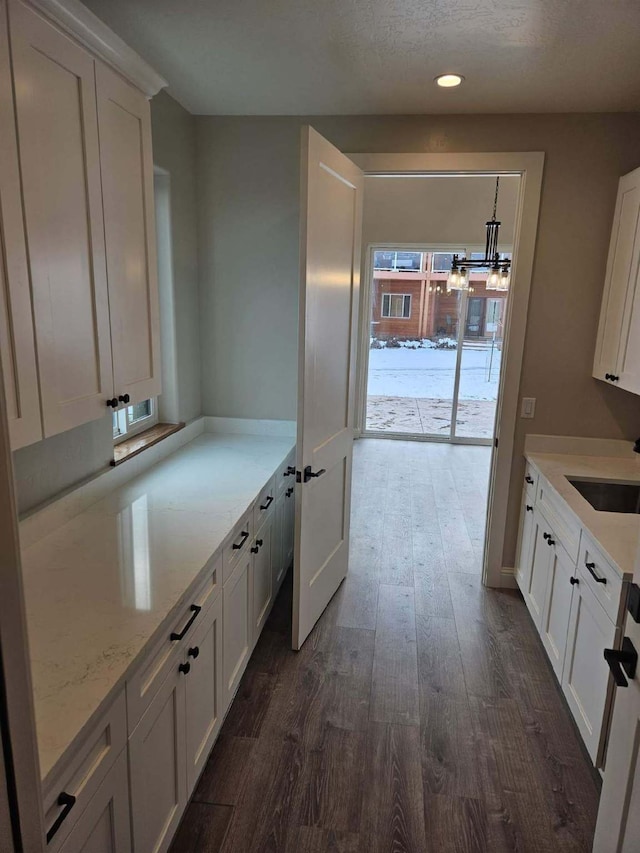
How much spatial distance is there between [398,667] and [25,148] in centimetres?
248

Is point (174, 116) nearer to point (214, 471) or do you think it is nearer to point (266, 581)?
point (214, 471)

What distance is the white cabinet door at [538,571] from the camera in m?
2.70

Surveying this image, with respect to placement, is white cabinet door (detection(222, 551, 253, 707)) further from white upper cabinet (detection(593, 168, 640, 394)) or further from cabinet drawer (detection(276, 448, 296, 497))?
white upper cabinet (detection(593, 168, 640, 394))

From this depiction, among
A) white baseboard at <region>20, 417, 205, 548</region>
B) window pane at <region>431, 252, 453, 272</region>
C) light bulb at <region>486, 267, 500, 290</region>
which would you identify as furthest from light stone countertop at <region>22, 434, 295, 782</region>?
window pane at <region>431, 252, 453, 272</region>

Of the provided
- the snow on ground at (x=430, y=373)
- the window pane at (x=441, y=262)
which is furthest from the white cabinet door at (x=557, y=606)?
the window pane at (x=441, y=262)

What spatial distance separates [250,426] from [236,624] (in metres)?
1.42

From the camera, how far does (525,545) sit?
3.13m

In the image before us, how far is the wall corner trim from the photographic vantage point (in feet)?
4.45

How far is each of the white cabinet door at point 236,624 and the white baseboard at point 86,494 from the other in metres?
0.64

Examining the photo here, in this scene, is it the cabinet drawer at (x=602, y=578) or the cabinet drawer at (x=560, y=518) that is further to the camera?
the cabinet drawer at (x=560, y=518)

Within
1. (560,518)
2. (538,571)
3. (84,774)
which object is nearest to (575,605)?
(560,518)

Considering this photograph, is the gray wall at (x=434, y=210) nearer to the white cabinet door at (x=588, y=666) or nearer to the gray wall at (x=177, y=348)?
the gray wall at (x=177, y=348)

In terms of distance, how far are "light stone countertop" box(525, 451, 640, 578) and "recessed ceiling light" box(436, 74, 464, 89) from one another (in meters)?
1.90

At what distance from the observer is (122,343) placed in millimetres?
1835
